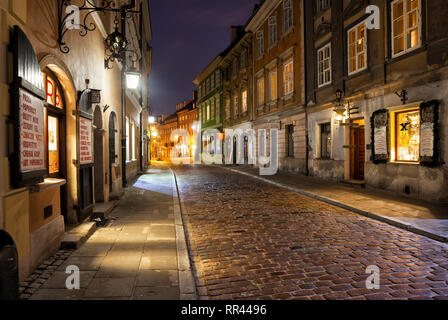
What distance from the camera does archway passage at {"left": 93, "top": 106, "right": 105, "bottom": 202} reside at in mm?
9156

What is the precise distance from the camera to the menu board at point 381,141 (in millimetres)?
11617

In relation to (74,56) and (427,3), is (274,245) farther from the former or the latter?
(427,3)

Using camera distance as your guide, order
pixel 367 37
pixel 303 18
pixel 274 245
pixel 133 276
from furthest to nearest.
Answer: pixel 303 18, pixel 367 37, pixel 274 245, pixel 133 276

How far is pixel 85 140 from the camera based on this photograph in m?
7.20

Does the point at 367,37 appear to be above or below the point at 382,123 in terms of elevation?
above

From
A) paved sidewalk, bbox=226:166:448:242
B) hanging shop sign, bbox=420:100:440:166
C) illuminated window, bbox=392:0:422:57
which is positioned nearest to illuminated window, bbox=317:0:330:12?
illuminated window, bbox=392:0:422:57

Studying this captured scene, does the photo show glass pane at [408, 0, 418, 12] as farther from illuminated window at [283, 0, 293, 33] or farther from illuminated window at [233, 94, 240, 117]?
illuminated window at [233, 94, 240, 117]

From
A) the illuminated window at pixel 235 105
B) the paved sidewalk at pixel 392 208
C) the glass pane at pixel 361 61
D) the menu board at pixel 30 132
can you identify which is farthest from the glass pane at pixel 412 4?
the illuminated window at pixel 235 105

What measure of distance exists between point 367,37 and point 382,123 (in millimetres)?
3784

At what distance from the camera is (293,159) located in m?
19.8

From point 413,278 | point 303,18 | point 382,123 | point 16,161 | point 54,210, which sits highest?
point 303,18

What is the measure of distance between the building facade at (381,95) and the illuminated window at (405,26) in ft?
0.11

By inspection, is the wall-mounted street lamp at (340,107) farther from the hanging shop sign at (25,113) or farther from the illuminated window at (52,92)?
the hanging shop sign at (25,113)
